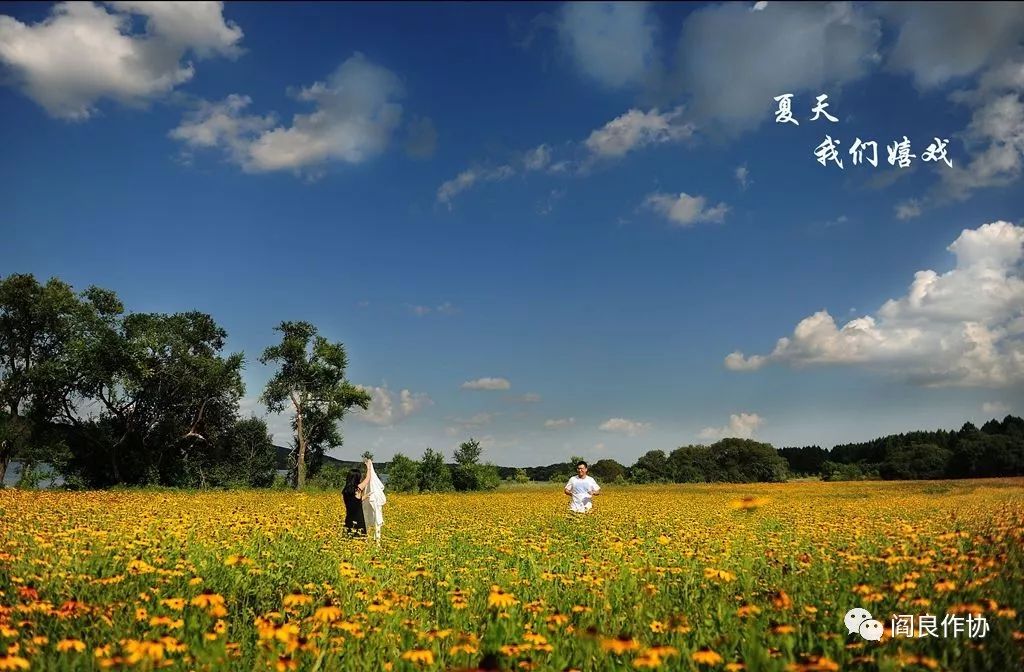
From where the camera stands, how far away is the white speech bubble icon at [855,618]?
17.4ft

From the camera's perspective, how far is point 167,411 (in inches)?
1858

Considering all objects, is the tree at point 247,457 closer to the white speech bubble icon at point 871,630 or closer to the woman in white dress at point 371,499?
the woman in white dress at point 371,499

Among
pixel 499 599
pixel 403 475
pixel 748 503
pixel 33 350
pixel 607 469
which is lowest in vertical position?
pixel 607 469

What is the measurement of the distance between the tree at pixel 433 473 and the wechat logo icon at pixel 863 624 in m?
42.8

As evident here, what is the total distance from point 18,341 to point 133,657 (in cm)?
4579

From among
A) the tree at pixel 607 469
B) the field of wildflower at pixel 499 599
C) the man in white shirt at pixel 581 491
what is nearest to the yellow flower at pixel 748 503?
the field of wildflower at pixel 499 599

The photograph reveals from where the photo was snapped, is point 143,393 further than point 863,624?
Yes

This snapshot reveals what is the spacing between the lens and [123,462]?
46.1 meters

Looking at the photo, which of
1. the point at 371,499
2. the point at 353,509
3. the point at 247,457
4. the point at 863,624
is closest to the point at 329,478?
the point at 247,457

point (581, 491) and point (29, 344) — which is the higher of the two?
point (29, 344)

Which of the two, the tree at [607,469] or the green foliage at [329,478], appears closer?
the green foliage at [329,478]

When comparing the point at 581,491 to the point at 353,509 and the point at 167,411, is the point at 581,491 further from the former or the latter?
the point at 167,411

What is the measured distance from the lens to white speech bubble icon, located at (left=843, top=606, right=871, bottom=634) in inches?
209

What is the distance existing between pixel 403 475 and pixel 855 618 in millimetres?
42852
